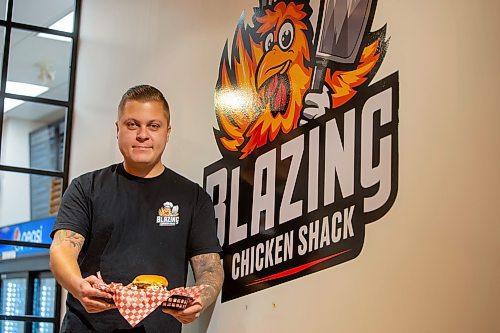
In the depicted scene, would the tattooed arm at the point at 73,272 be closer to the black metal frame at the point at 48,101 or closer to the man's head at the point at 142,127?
the man's head at the point at 142,127

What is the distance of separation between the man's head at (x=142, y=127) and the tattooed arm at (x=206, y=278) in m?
0.38

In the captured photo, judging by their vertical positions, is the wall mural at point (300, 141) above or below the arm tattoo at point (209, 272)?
above

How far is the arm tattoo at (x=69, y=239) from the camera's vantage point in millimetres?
2578

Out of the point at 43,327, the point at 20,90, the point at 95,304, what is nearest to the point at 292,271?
the point at 95,304

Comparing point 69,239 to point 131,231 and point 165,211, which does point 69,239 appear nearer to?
point 131,231

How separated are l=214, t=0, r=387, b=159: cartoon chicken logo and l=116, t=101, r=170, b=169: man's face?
→ 339 millimetres

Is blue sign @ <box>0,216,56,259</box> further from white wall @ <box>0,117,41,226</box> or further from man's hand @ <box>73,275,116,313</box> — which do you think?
man's hand @ <box>73,275,116,313</box>

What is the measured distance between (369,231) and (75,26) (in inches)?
108

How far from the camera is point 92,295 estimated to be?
2.30 metres

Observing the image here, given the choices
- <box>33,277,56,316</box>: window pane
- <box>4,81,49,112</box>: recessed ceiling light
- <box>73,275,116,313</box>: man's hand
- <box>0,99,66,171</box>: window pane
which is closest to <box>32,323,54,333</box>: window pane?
<box>33,277,56,316</box>: window pane

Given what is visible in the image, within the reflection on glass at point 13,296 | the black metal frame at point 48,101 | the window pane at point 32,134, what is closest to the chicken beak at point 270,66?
the black metal frame at point 48,101

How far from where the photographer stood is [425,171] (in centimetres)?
210

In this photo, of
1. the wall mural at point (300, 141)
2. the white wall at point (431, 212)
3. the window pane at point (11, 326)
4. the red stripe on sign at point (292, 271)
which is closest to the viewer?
the white wall at point (431, 212)

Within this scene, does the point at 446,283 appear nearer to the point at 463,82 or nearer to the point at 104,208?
the point at 463,82
